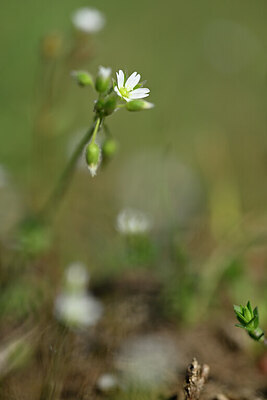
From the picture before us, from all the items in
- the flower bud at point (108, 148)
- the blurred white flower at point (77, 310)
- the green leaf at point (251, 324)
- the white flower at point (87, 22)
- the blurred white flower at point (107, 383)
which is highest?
the white flower at point (87, 22)

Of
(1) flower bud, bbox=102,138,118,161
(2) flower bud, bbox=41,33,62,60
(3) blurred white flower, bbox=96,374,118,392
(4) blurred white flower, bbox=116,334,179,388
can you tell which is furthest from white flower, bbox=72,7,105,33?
(3) blurred white flower, bbox=96,374,118,392

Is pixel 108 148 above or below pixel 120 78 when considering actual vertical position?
above

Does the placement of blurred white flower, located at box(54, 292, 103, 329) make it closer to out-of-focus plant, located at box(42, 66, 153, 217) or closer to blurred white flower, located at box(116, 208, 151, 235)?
blurred white flower, located at box(116, 208, 151, 235)

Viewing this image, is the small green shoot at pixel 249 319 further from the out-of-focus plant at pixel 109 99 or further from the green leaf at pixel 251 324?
the out-of-focus plant at pixel 109 99

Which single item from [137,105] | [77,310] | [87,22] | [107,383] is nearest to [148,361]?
[107,383]

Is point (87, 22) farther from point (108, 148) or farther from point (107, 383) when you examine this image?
point (107, 383)

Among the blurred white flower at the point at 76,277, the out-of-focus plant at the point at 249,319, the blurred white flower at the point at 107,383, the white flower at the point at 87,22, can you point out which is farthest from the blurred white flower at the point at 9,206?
the out-of-focus plant at the point at 249,319
